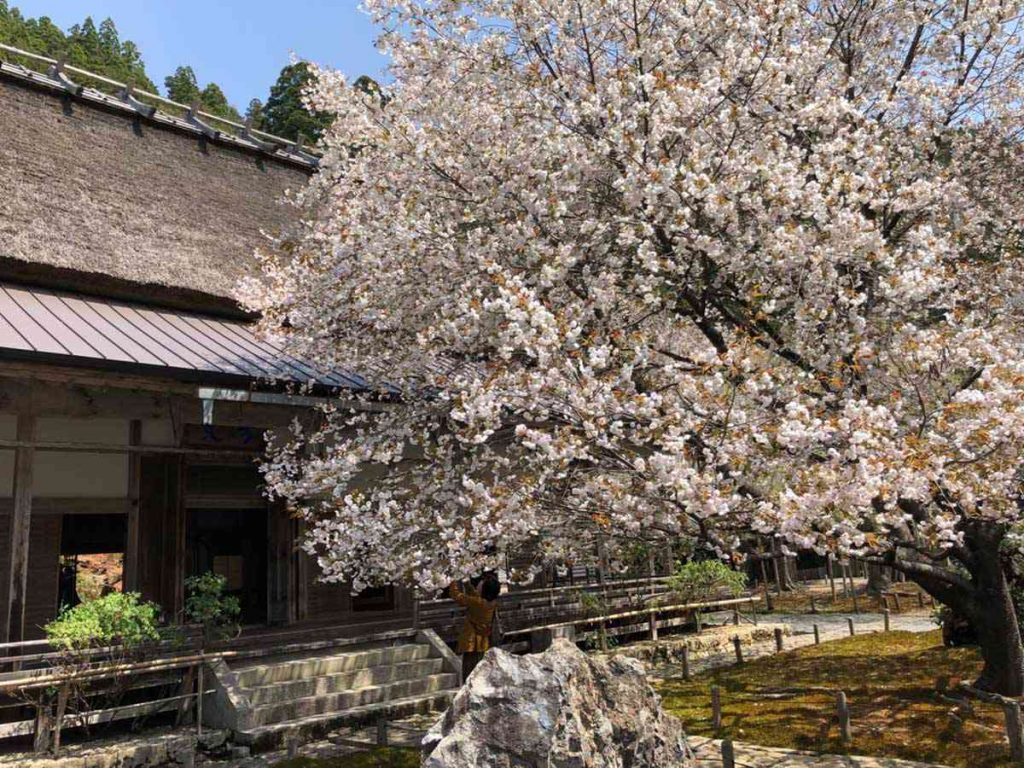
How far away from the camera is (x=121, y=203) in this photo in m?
11.2

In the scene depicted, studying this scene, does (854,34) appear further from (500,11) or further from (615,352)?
(615,352)

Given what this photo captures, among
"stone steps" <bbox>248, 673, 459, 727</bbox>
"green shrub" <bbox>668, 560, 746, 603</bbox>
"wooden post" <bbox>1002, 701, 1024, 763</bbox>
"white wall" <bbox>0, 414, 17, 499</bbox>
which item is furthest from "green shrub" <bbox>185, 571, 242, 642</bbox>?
"green shrub" <bbox>668, 560, 746, 603</bbox>

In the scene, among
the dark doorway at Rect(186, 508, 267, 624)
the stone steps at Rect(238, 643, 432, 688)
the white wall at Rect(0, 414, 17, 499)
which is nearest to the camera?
the stone steps at Rect(238, 643, 432, 688)

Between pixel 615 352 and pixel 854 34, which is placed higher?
pixel 854 34

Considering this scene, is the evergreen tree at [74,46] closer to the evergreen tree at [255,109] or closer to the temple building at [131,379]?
the evergreen tree at [255,109]

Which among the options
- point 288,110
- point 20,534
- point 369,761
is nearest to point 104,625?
point 20,534

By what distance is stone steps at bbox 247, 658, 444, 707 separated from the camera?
8227 millimetres

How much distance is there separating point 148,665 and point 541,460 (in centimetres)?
448

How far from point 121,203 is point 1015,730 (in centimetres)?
1233

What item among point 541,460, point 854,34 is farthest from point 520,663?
point 854,34

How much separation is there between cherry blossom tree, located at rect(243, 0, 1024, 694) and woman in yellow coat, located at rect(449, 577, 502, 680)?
36.6 inches

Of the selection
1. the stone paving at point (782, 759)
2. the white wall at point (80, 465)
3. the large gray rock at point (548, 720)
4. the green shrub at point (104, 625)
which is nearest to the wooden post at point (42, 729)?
the green shrub at point (104, 625)

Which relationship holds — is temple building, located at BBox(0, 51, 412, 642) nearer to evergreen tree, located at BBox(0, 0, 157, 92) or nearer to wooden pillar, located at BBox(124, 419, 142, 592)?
Result: wooden pillar, located at BBox(124, 419, 142, 592)

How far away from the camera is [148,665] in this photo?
745 centimetres
